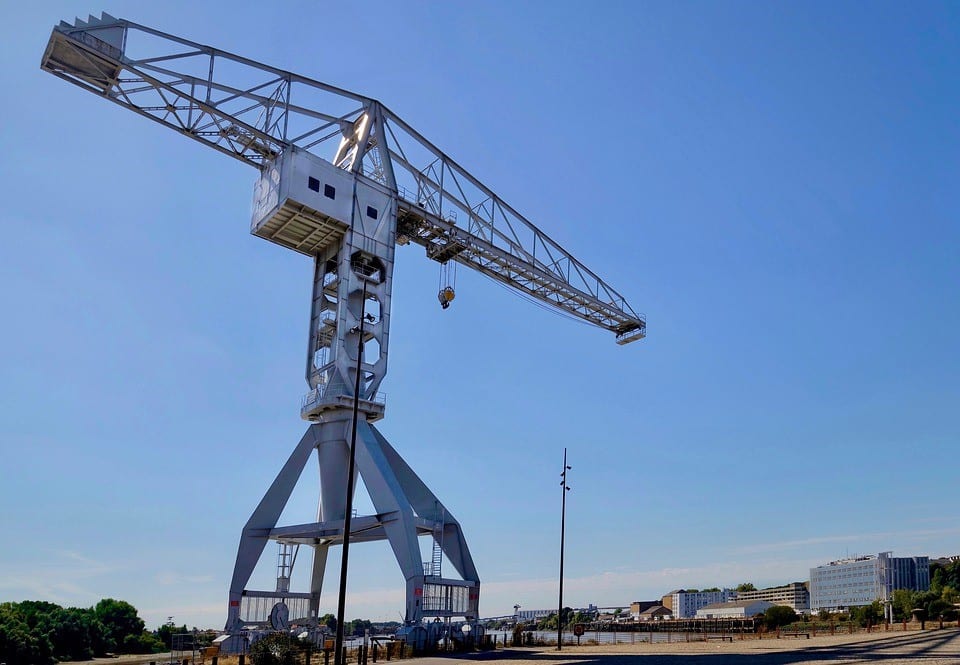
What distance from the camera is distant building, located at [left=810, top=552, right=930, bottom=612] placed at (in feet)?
576

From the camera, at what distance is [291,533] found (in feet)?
120

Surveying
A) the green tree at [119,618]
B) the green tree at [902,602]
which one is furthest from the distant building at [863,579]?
the green tree at [119,618]

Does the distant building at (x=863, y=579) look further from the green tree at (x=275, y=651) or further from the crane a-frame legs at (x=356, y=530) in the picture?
the green tree at (x=275, y=651)

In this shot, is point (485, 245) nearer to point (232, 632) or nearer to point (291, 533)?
point (291, 533)

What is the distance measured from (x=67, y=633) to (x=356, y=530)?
126 ft

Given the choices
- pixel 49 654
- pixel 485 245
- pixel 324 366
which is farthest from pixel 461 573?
pixel 49 654

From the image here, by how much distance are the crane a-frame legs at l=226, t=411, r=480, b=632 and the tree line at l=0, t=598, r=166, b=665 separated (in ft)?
78.6

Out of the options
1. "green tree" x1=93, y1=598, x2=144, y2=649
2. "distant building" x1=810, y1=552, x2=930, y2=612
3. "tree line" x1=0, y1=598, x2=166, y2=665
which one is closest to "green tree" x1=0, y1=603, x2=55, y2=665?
"tree line" x1=0, y1=598, x2=166, y2=665

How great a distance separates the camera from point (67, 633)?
6247cm

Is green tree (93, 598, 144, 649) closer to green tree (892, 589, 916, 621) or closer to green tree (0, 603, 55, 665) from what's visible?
green tree (0, 603, 55, 665)

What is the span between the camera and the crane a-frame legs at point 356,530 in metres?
34.4

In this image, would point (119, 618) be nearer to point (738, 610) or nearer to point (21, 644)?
point (21, 644)

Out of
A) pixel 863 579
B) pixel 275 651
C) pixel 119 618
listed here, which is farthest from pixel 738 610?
pixel 275 651

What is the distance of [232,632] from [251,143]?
2142 cm
